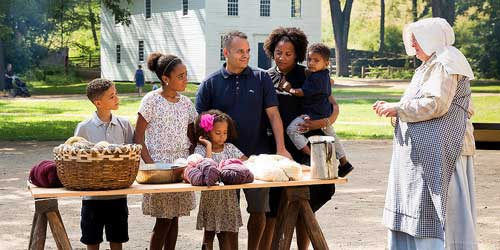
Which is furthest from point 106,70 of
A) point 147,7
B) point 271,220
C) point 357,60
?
point 271,220

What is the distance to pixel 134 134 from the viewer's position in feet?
20.7

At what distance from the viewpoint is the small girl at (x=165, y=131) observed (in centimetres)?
625

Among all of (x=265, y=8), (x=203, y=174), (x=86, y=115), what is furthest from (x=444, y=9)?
(x=203, y=174)

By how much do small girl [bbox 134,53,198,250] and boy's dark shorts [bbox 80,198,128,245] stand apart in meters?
0.19

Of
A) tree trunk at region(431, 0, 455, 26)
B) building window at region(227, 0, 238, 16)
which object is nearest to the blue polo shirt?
building window at region(227, 0, 238, 16)

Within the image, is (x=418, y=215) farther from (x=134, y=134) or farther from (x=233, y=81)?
(x=134, y=134)

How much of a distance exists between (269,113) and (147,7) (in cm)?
4347

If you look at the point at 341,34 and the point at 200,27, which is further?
the point at 341,34

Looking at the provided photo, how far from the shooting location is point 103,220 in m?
6.22

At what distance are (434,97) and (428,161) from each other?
434mm

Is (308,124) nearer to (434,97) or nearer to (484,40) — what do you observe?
(434,97)

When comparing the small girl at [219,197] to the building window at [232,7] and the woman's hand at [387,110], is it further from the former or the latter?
the building window at [232,7]

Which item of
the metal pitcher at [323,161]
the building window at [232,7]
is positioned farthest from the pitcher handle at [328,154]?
the building window at [232,7]

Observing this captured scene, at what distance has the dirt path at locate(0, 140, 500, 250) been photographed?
26.3 ft
